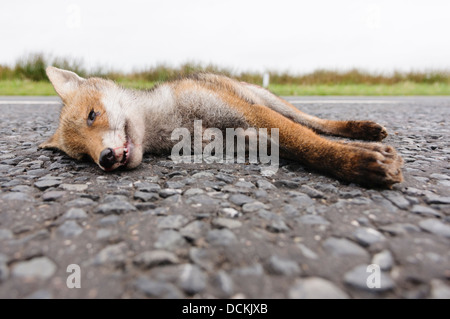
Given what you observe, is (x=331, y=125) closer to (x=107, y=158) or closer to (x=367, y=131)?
(x=367, y=131)

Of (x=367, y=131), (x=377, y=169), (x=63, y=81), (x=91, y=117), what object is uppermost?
(x=63, y=81)

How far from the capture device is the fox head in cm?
272

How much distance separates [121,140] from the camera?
281cm

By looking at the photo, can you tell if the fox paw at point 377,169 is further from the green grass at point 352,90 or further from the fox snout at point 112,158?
the green grass at point 352,90

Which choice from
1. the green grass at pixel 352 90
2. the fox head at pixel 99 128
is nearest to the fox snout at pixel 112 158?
the fox head at pixel 99 128

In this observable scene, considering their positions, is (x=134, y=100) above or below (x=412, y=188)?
above

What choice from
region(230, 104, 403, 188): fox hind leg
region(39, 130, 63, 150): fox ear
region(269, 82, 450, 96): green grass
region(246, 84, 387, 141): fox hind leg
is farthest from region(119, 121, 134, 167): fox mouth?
region(269, 82, 450, 96): green grass

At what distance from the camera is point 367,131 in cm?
377

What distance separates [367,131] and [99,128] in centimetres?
319

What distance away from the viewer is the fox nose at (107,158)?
8.45 feet

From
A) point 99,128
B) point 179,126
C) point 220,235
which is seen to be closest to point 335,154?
point 220,235

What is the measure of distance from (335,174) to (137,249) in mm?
1706
